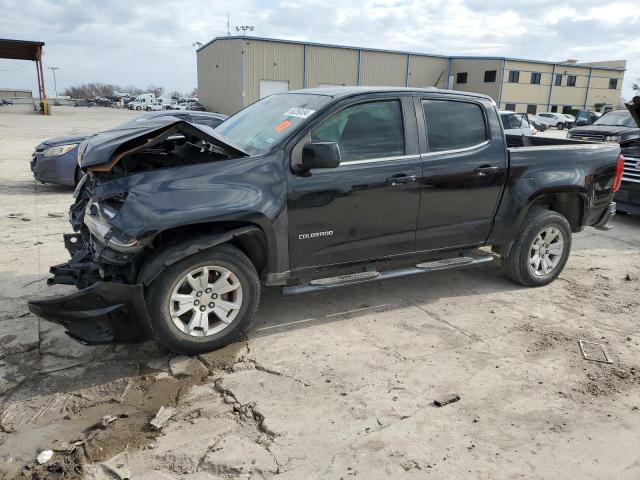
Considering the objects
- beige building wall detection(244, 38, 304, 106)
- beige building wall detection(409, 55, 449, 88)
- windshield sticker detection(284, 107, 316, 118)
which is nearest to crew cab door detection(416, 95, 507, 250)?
windshield sticker detection(284, 107, 316, 118)

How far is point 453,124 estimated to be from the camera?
190 inches

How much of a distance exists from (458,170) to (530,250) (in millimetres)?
1325

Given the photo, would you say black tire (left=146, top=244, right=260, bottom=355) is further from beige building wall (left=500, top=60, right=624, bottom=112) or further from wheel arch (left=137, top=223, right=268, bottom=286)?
beige building wall (left=500, top=60, right=624, bottom=112)

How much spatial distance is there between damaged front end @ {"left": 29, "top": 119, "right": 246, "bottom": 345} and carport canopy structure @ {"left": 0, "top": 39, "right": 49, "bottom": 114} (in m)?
45.1

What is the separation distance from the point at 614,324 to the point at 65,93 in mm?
145954

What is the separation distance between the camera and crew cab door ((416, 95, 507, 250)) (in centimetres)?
464

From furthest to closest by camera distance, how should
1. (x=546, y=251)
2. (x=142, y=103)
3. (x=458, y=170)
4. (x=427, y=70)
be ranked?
(x=142, y=103)
(x=427, y=70)
(x=546, y=251)
(x=458, y=170)

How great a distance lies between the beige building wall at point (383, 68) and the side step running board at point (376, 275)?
37.6m

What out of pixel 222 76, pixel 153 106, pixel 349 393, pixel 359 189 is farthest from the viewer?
pixel 153 106

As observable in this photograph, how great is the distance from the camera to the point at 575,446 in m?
2.98

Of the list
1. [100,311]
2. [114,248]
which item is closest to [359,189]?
[114,248]

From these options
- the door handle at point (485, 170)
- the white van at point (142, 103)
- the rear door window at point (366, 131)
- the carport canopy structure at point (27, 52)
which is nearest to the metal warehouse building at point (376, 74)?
the carport canopy structure at point (27, 52)

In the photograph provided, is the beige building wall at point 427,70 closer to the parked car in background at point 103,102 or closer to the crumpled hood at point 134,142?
the crumpled hood at point 134,142

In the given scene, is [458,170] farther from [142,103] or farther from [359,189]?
[142,103]
